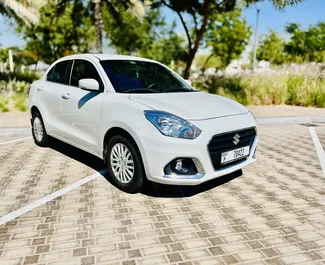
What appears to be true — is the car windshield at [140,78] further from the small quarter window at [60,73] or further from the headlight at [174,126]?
the small quarter window at [60,73]

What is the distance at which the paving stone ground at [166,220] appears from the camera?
270 centimetres

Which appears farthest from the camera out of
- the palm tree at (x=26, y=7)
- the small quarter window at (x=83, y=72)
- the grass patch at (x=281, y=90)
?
the palm tree at (x=26, y=7)

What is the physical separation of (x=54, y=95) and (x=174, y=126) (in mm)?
2623

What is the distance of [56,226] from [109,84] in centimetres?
190

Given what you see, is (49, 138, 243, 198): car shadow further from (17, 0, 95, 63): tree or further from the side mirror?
(17, 0, 95, 63): tree

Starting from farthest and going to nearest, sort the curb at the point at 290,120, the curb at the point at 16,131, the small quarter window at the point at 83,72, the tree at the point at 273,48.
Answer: the tree at the point at 273,48
the curb at the point at 290,120
the curb at the point at 16,131
the small quarter window at the point at 83,72

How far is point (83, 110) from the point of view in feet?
14.6

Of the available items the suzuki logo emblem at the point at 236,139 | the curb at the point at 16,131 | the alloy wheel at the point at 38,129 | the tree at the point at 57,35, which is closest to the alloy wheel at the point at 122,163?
the suzuki logo emblem at the point at 236,139

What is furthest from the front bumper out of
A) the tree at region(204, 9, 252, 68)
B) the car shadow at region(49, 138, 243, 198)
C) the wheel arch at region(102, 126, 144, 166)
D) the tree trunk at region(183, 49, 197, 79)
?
Result: the tree at region(204, 9, 252, 68)

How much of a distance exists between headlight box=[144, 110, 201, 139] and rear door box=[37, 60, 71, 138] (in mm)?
2169

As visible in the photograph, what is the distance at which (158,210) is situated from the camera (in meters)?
3.53

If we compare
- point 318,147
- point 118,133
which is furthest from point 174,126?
point 318,147

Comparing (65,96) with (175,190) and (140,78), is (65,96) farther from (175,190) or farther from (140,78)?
(175,190)

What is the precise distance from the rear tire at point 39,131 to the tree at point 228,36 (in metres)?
30.6
